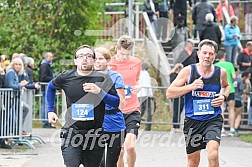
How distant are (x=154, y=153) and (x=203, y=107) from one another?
192 inches

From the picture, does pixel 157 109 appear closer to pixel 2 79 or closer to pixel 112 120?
pixel 2 79

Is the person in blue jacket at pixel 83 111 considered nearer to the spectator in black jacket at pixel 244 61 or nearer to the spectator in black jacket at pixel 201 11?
the spectator in black jacket at pixel 244 61

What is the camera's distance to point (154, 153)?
46.2 feet

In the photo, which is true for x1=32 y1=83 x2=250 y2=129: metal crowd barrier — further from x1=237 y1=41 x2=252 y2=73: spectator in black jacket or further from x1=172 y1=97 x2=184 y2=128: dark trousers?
x1=237 y1=41 x2=252 y2=73: spectator in black jacket

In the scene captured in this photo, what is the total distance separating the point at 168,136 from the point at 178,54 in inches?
166

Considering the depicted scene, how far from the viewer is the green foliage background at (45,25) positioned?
2422 centimetres

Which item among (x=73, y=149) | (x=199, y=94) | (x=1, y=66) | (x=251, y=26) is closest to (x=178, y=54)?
(x=251, y=26)

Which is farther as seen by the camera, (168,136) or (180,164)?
(168,136)

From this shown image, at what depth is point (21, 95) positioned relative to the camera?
47.7 feet

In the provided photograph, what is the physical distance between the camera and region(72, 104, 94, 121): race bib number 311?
27.0ft

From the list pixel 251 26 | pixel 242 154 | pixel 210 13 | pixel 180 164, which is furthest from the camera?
pixel 251 26

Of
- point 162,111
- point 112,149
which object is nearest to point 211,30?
point 162,111

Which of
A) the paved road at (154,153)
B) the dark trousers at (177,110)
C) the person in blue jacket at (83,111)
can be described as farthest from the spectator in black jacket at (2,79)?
the person in blue jacket at (83,111)

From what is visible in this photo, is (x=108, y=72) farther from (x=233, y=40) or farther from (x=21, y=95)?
(x=233, y=40)
